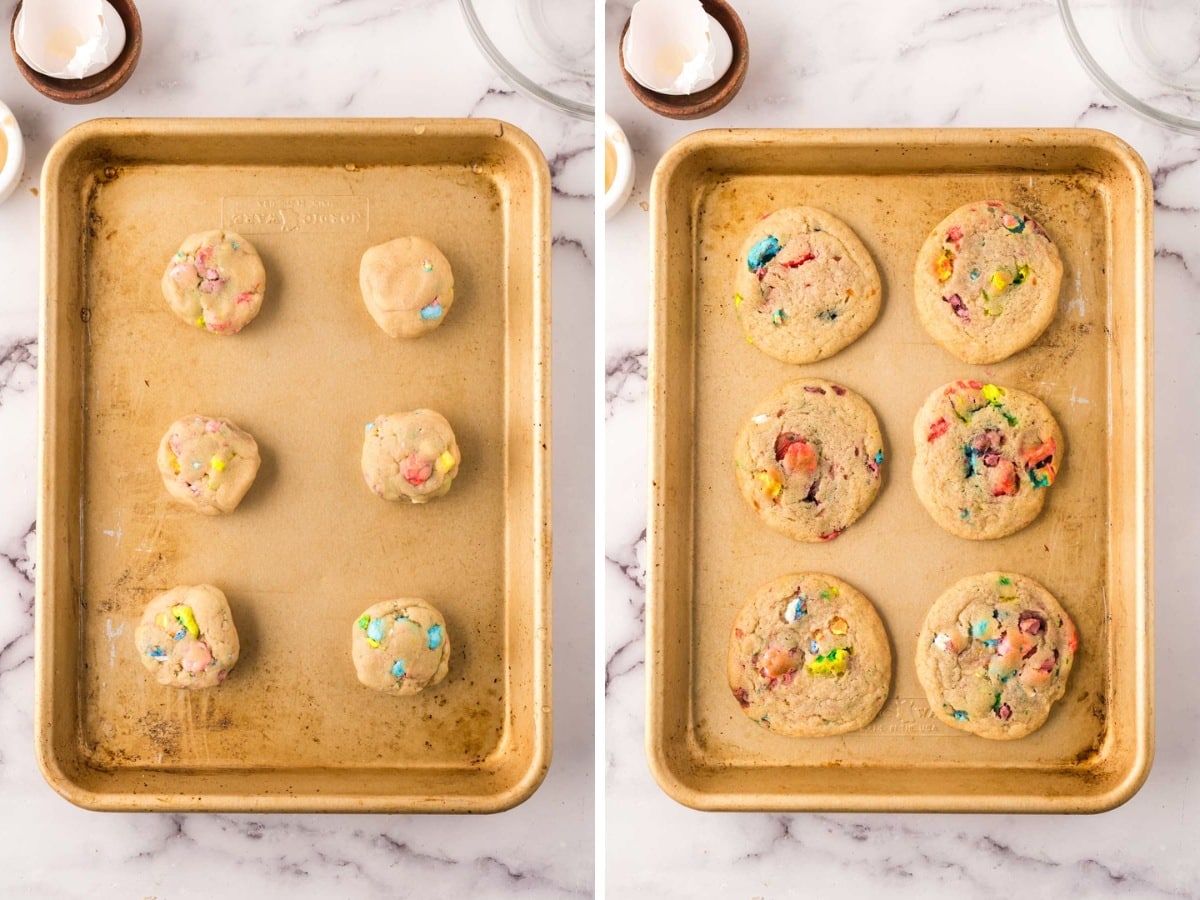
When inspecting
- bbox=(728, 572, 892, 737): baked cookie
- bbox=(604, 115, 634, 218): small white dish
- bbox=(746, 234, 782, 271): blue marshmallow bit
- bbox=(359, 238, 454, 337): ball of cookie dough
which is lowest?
bbox=(728, 572, 892, 737): baked cookie

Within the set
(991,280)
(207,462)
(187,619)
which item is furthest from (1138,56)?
(187,619)

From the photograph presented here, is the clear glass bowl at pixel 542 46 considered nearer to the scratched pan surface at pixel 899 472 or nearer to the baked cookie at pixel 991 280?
the scratched pan surface at pixel 899 472

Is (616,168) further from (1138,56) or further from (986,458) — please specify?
(1138,56)

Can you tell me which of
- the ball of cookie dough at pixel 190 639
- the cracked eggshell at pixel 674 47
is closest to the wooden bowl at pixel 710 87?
the cracked eggshell at pixel 674 47

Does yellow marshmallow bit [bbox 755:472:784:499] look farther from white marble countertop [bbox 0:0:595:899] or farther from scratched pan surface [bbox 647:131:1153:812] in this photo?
white marble countertop [bbox 0:0:595:899]

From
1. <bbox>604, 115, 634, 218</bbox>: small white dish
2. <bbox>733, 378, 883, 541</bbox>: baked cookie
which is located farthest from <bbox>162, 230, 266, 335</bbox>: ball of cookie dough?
<bbox>733, 378, 883, 541</bbox>: baked cookie
